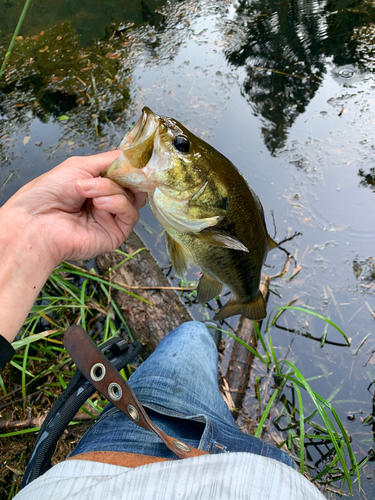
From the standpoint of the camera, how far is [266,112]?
4121 mm

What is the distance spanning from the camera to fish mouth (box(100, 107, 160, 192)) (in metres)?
1.24

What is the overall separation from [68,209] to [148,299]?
1.15 meters

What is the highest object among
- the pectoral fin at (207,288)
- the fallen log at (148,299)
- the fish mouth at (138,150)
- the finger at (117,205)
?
the fish mouth at (138,150)

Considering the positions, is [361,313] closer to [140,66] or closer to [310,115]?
[310,115]

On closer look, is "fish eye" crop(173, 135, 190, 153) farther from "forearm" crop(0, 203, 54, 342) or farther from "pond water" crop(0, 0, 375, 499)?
"pond water" crop(0, 0, 375, 499)

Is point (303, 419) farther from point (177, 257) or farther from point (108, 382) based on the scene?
point (108, 382)

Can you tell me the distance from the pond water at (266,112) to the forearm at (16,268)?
1629mm

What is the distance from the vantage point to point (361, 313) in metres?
2.68

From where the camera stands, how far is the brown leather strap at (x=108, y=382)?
1114 mm

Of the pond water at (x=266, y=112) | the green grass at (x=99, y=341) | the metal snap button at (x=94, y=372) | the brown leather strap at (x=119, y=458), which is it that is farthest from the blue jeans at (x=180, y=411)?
the pond water at (x=266, y=112)

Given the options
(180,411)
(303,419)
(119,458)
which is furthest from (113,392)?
(303,419)

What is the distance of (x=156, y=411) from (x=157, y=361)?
459 mm

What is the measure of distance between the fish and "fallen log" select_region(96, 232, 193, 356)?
0.95 m

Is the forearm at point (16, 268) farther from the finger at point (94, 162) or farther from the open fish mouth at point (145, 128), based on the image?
the open fish mouth at point (145, 128)
